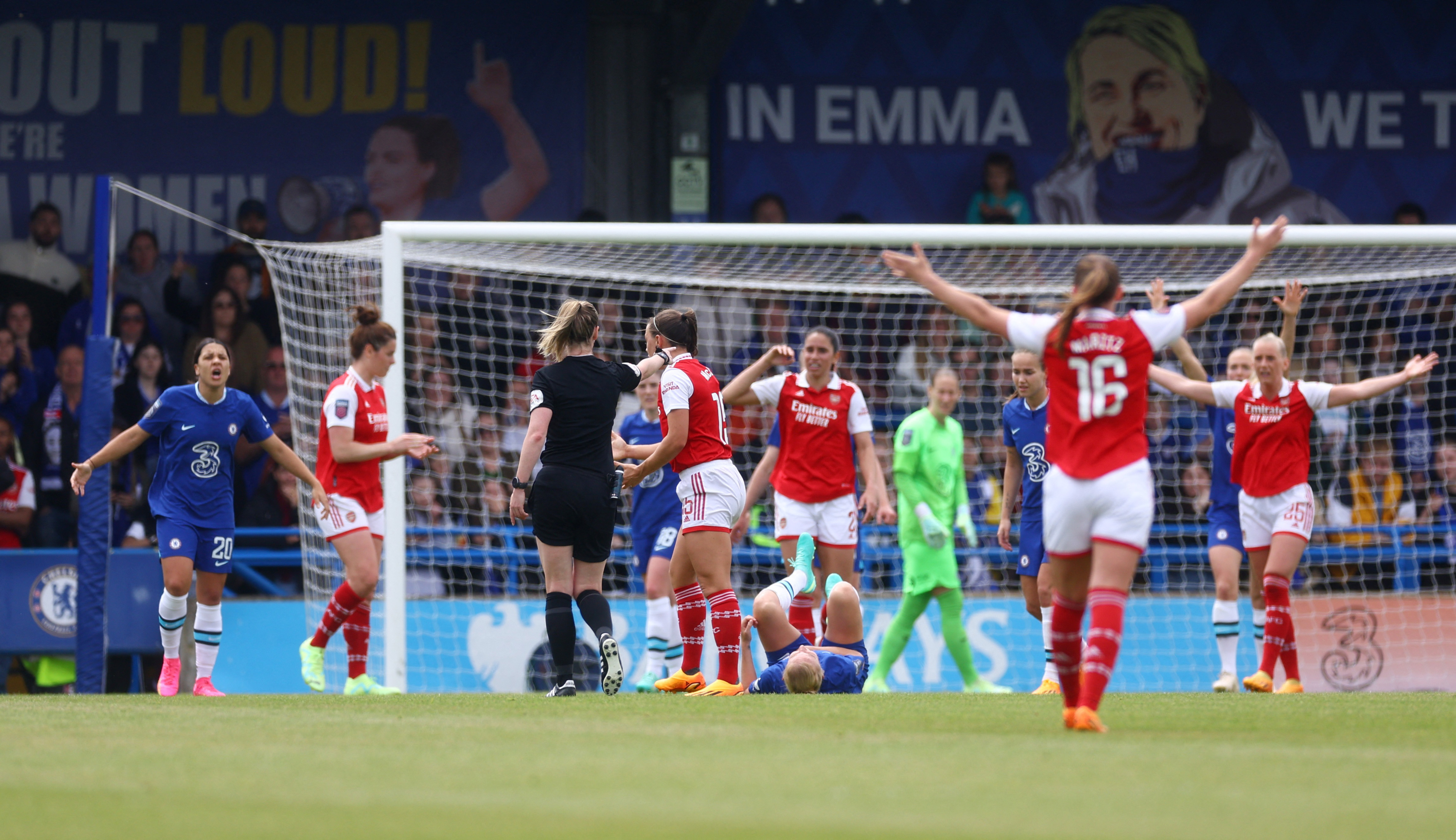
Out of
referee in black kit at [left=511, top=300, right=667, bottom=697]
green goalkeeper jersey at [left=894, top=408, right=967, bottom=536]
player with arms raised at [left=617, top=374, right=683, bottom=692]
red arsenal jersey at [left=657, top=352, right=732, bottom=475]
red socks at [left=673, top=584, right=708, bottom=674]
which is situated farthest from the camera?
green goalkeeper jersey at [left=894, top=408, right=967, bottom=536]

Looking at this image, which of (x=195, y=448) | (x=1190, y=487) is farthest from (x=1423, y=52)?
(x=195, y=448)

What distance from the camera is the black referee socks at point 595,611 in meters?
8.38

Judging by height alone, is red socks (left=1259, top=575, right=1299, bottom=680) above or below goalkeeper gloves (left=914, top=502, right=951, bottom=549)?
below

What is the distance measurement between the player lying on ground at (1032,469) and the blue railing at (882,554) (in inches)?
86.4

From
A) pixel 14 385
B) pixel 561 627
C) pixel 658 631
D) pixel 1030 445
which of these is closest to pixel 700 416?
pixel 561 627

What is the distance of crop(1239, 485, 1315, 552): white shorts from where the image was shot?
381 inches

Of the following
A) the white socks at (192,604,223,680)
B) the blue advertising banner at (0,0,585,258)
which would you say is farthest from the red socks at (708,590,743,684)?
the blue advertising banner at (0,0,585,258)

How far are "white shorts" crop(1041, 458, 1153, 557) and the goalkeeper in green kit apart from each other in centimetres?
529

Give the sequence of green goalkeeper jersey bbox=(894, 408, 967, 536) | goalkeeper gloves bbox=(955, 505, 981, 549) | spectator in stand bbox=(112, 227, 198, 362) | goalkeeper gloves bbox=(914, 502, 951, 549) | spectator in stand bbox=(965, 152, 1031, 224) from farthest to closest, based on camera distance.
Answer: spectator in stand bbox=(965, 152, 1031, 224)
spectator in stand bbox=(112, 227, 198, 362)
goalkeeper gloves bbox=(955, 505, 981, 549)
green goalkeeper jersey bbox=(894, 408, 967, 536)
goalkeeper gloves bbox=(914, 502, 951, 549)

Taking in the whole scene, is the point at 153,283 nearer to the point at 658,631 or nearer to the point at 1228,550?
the point at 658,631

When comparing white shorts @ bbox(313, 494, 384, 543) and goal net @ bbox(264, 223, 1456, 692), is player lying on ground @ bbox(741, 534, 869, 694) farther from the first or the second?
white shorts @ bbox(313, 494, 384, 543)

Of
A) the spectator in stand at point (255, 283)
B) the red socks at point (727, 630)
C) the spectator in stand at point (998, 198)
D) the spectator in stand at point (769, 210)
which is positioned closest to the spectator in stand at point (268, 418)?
the spectator in stand at point (255, 283)

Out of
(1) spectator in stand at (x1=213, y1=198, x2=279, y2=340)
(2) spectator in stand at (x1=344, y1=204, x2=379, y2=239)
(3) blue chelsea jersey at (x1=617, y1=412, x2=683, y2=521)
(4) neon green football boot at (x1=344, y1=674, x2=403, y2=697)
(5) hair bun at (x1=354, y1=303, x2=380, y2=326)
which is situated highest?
(2) spectator in stand at (x1=344, y1=204, x2=379, y2=239)

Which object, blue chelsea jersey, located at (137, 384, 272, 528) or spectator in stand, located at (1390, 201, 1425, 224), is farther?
spectator in stand, located at (1390, 201, 1425, 224)
